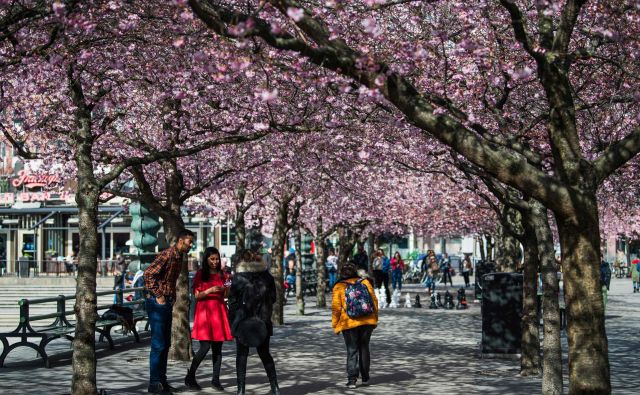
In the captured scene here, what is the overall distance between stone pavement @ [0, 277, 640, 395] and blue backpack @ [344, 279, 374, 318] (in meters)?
0.94

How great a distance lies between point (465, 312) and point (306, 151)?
52.5 feet

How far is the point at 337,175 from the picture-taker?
21.7 m

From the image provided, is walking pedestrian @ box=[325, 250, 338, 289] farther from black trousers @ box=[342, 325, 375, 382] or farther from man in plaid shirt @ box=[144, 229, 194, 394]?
man in plaid shirt @ box=[144, 229, 194, 394]

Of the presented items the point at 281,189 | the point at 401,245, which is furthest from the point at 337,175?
the point at 401,245

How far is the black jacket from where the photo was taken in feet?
41.6

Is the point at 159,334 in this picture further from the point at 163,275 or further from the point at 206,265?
the point at 206,265

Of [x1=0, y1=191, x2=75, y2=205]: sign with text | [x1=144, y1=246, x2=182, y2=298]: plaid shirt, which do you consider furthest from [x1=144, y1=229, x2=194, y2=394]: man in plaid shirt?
[x1=0, y1=191, x2=75, y2=205]: sign with text

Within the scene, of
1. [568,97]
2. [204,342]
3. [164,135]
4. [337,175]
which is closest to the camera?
[568,97]

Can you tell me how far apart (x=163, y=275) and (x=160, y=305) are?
0.34m

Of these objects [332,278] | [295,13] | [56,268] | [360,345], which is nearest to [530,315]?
[360,345]

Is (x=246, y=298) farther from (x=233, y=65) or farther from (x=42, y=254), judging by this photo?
(x=42, y=254)

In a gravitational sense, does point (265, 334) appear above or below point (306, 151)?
below

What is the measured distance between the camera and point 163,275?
12.7 meters

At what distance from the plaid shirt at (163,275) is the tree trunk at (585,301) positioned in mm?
5432
